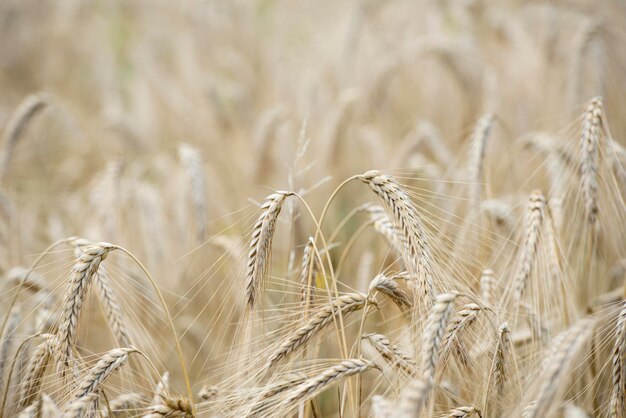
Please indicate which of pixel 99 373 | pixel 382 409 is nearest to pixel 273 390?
pixel 382 409

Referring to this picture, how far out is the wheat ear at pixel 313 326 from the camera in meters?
1.47

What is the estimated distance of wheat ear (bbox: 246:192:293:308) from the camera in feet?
4.81

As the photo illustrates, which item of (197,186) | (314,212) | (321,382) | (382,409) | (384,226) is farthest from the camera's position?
(314,212)

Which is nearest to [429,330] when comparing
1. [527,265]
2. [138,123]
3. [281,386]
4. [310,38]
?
[281,386]

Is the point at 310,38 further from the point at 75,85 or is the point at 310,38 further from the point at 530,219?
the point at 530,219

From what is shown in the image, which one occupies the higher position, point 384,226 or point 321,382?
point 384,226

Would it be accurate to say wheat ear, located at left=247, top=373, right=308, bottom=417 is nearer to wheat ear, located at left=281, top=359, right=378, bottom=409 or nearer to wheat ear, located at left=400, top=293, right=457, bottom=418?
wheat ear, located at left=281, top=359, right=378, bottom=409

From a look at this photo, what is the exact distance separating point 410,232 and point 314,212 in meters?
1.90

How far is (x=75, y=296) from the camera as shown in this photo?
1419 millimetres

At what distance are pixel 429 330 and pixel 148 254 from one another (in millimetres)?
1925

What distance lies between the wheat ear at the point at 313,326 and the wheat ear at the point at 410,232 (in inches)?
6.4

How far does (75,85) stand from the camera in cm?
577

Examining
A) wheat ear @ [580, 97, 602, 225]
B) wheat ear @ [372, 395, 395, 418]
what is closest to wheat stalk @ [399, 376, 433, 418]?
wheat ear @ [372, 395, 395, 418]

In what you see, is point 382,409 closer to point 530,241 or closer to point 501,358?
point 501,358
